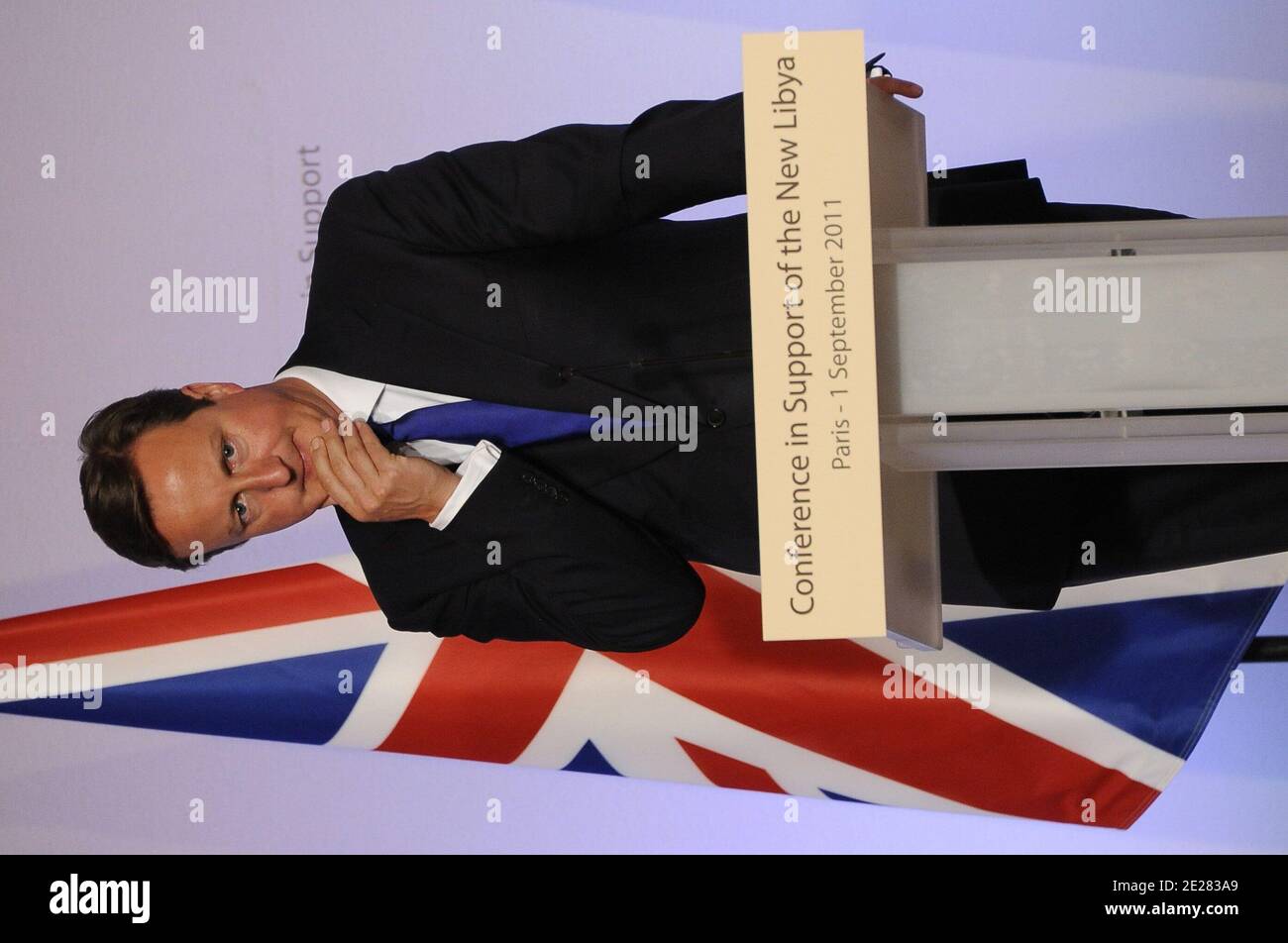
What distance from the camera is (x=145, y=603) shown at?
67.3 inches

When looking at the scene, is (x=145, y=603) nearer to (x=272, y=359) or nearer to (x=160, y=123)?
(x=272, y=359)

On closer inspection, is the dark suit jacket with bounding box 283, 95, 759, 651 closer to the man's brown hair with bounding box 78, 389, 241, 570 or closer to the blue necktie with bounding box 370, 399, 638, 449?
the blue necktie with bounding box 370, 399, 638, 449

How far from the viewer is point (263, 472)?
1199mm

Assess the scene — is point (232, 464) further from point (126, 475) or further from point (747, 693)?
point (747, 693)

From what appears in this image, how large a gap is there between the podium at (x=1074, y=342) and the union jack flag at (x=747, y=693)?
871mm

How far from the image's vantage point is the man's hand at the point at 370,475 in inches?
44.3

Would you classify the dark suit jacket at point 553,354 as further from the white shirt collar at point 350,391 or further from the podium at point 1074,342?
the podium at point 1074,342

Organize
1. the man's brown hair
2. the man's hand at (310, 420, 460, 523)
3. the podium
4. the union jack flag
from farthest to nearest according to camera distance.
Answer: the union jack flag → the man's brown hair → the man's hand at (310, 420, 460, 523) → the podium

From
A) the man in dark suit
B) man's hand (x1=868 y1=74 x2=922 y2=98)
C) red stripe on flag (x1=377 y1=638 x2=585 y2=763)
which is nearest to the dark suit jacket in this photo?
the man in dark suit

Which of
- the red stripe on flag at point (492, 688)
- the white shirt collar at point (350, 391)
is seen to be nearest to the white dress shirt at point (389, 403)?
the white shirt collar at point (350, 391)

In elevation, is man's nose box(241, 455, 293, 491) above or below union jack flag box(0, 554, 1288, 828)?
above

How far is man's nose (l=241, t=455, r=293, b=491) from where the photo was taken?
1.20 meters

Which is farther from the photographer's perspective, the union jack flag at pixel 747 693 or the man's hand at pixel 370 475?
the union jack flag at pixel 747 693
